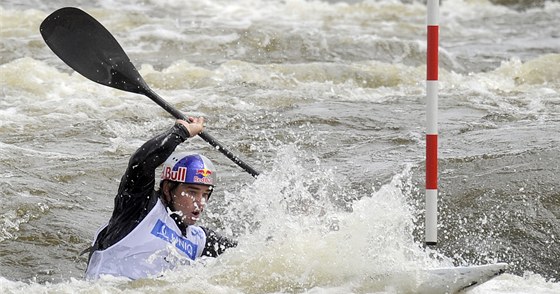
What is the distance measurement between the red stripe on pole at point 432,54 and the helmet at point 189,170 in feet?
3.65

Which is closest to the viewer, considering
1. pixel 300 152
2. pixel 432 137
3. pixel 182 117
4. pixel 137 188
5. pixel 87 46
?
pixel 137 188

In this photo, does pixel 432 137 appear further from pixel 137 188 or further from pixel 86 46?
pixel 86 46

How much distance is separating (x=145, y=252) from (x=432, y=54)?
162 cm

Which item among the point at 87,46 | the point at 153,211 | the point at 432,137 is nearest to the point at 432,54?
the point at 432,137

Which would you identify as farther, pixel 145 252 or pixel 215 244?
pixel 215 244

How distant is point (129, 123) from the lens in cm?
841

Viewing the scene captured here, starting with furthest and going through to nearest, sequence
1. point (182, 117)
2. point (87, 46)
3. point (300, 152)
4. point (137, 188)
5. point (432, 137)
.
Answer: point (300, 152) < point (87, 46) < point (182, 117) < point (432, 137) < point (137, 188)

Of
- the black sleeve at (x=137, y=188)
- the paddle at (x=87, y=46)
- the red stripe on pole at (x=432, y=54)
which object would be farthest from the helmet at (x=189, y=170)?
the red stripe on pole at (x=432, y=54)

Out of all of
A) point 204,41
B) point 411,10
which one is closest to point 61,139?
point 204,41

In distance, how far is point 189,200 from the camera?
15.9ft

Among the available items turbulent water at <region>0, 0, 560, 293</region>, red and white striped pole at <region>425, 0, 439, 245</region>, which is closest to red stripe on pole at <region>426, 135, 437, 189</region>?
red and white striped pole at <region>425, 0, 439, 245</region>

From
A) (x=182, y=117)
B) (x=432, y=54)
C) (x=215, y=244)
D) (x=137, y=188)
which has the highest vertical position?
(x=432, y=54)

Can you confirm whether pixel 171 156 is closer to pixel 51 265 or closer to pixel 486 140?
pixel 51 265

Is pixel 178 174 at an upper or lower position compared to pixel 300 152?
upper
